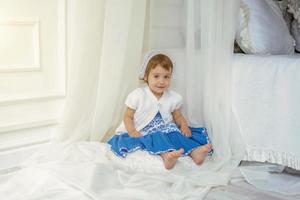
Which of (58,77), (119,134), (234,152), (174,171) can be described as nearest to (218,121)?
(234,152)

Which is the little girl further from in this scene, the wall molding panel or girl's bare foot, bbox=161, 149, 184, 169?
the wall molding panel

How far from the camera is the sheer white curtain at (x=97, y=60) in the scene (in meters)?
1.77

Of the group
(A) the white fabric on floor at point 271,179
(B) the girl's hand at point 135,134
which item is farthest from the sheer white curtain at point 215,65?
(B) the girl's hand at point 135,134

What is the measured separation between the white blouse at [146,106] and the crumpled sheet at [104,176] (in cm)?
18

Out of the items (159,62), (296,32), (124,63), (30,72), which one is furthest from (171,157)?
(296,32)

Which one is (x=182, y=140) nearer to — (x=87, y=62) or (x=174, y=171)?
(x=174, y=171)

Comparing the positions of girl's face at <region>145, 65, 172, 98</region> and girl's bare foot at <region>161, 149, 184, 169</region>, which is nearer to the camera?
girl's bare foot at <region>161, 149, 184, 169</region>

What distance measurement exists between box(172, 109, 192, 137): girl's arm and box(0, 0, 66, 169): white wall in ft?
1.84

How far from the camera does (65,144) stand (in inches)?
69.7

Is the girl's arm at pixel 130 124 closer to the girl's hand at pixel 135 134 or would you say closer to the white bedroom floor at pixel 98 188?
the girl's hand at pixel 135 134

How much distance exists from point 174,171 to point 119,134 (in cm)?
32

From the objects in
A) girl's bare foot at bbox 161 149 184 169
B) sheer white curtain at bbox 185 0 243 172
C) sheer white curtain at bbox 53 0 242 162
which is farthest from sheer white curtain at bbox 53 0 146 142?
girl's bare foot at bbox 161 149 184 169

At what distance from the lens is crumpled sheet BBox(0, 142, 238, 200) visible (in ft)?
4.51

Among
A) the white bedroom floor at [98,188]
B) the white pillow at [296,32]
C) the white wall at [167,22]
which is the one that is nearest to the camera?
the white bedroom floor at [98,188]
